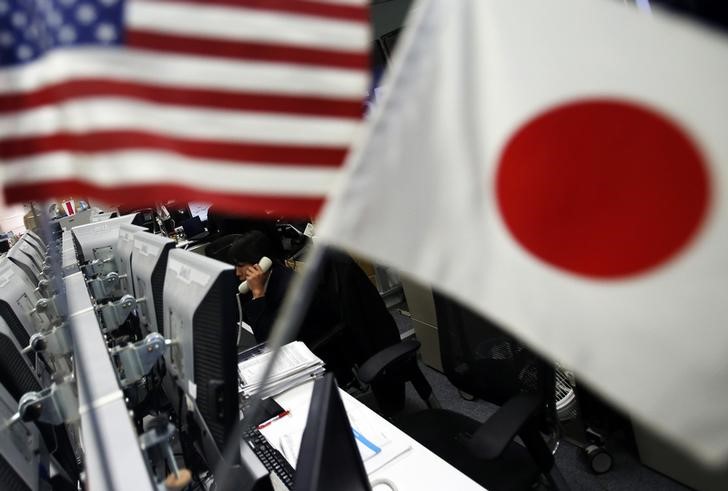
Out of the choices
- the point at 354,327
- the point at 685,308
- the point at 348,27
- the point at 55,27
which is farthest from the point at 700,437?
the point at 354,327

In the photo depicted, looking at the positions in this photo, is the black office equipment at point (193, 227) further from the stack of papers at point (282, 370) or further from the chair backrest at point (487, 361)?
the chair backrest at point (487, 361)

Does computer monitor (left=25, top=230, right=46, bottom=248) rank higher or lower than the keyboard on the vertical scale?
higher

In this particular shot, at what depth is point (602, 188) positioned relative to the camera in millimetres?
424

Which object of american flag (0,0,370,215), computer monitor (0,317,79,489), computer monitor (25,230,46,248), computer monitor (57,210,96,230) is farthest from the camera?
computer monitor (57,210,96,230)

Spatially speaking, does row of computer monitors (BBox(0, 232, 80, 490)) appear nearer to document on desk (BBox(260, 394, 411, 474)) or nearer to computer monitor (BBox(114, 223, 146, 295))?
computer monitor (BBox(114, 223, 146, 295))

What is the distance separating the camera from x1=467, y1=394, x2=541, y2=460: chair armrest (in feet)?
3.89

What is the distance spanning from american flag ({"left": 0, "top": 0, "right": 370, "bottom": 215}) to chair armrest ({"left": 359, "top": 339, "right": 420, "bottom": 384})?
121 centimetres

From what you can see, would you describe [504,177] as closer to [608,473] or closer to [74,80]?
[74,80]

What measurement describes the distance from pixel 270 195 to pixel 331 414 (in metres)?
0.35

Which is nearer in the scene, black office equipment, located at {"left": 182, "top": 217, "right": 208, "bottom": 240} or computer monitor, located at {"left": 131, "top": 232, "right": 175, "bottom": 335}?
computer monitor, located at {"left": 131, "top": 232, "right": 175, "bottom": 335}

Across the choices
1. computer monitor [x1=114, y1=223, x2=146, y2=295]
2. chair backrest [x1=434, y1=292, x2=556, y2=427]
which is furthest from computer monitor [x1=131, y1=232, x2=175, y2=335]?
chair backrest [x1=434, y1=292, x2=556, y2=427]

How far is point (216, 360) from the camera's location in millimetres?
836

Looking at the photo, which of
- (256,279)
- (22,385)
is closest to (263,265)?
Answer: (256,279)

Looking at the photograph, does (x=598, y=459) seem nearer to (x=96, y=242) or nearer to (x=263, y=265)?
(x=263, y=265)
